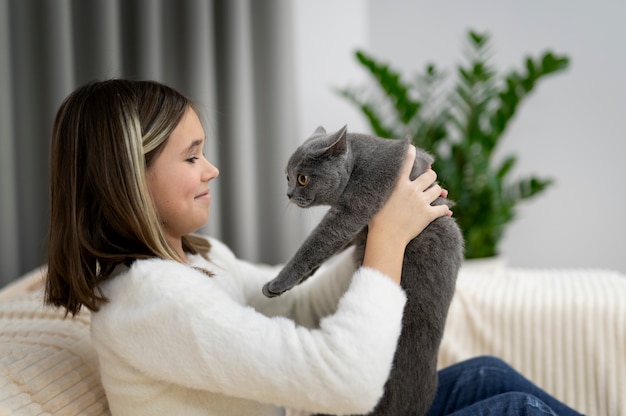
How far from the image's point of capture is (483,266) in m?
2.45

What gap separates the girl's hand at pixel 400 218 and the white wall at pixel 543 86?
2.07 m

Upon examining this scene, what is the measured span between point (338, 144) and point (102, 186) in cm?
37

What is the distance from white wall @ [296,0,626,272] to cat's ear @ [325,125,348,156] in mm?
2106

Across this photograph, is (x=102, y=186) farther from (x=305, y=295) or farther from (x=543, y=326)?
(x=543, y=326)

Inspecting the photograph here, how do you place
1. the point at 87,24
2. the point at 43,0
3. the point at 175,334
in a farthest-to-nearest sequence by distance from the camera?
the point at 87,24, the point at 43,0, the point at 175,334

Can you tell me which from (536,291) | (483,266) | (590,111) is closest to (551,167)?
(590,111)

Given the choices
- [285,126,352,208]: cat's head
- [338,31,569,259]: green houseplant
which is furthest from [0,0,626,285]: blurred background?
[285,126,352,208]: cat's head

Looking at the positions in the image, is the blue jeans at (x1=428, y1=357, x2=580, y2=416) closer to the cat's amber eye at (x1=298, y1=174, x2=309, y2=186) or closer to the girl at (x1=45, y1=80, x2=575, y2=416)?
the girl at (x1=45, y1=80, x2=575, y2=416)

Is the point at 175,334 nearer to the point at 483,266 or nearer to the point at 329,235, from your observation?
the point at 329,235

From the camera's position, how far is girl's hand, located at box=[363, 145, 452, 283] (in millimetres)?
895

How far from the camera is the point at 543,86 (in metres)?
2.93

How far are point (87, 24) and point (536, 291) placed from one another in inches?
68.7

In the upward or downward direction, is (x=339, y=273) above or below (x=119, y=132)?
below

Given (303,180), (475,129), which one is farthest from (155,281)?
(475,129)
